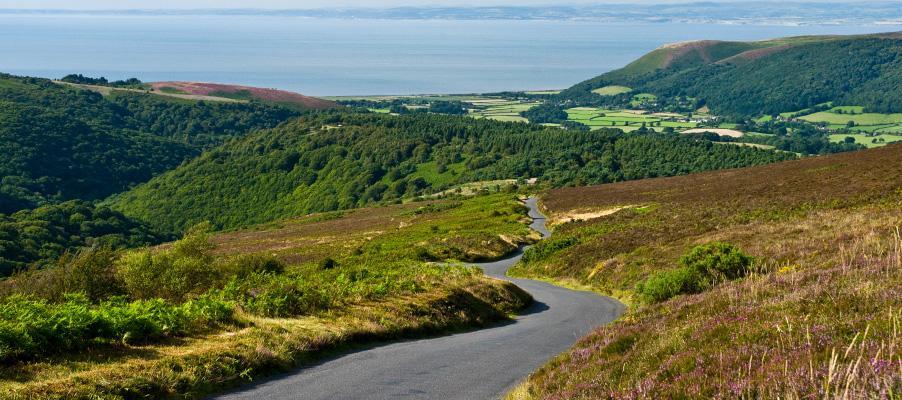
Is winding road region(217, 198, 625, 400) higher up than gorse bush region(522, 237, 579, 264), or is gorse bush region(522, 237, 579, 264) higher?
winding road region(217, 198, 625, 400)

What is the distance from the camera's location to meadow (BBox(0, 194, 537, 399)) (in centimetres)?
1134

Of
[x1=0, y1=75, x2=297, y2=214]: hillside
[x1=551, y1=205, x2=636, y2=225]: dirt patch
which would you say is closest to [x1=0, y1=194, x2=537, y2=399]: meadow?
[x1=551, y1=205, x2=636, y2=225]: dirt patch

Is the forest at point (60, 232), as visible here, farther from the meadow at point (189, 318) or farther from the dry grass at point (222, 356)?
the dry grass at point (222, 356)

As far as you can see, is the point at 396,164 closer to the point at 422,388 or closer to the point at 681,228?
the point at 681,228

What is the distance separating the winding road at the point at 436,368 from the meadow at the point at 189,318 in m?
0.68

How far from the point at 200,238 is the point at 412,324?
1342 centimetres

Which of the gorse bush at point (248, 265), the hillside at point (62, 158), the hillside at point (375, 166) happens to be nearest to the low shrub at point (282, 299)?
the gorse bush at point (248, 265)

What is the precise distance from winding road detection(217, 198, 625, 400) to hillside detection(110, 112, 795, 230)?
103 meters

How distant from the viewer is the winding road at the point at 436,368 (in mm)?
12141

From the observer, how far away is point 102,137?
18925 cm

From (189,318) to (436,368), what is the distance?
477cm

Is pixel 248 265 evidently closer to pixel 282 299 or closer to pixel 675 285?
pixel 282 299

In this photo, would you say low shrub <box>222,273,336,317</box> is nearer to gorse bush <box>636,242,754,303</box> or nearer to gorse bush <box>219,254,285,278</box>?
gorse bush <box>636,242,754,303</box>

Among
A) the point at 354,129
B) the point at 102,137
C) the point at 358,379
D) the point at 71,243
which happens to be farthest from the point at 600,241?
the point at 102,137
